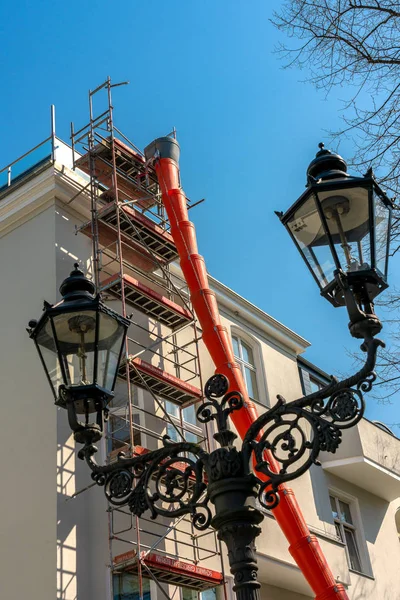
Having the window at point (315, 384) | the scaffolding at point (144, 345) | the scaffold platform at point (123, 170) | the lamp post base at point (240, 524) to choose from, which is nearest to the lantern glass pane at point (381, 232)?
the lamp post base at point (240, 524)

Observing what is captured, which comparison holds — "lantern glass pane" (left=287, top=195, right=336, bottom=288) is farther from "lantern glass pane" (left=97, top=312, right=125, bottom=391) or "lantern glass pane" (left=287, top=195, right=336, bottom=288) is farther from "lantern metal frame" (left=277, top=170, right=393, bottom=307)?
"lantern glass pane" (left=97, top=312, right=125, bottom=391)

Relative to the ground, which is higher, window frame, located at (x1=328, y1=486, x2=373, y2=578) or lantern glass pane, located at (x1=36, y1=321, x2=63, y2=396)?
window frame, located at (x1=328, y1=486, x2=373, y2=578)

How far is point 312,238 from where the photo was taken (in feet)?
18.6

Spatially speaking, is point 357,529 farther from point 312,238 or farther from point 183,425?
point 312,238

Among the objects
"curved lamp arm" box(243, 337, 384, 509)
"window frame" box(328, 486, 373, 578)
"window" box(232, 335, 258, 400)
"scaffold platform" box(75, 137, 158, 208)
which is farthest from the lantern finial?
"window frame" box(328, 486, 373, 578)

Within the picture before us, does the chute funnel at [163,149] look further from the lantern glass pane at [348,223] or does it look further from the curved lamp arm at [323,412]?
the curved lamp arm at [323,412]

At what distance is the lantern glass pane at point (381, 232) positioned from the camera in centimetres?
558

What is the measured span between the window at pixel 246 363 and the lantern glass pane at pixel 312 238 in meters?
12.3

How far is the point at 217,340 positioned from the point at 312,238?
9399mm

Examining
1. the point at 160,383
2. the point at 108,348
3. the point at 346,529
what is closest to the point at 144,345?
the point at 160,383

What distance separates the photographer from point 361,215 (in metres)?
5.61

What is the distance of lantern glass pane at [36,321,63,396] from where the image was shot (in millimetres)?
5969

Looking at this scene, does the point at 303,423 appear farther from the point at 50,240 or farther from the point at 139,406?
the point at 50,240

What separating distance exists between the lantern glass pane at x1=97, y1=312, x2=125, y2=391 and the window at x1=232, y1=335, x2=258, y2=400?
39.2 feet
